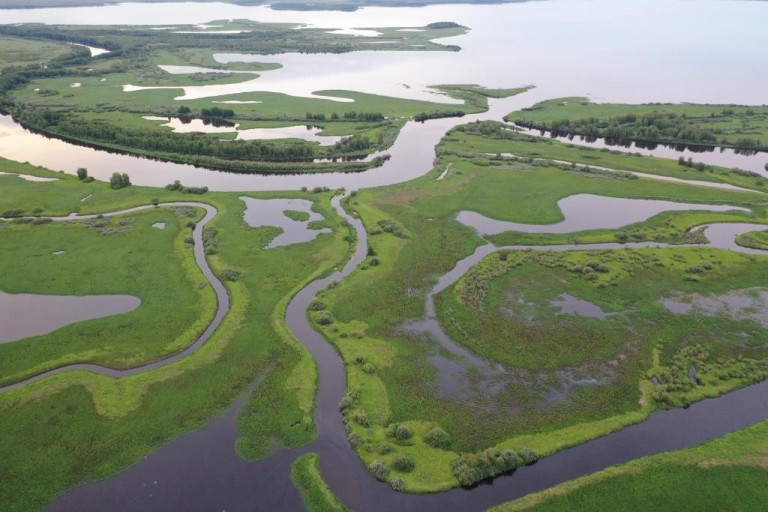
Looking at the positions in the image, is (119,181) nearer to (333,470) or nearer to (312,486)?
(333,470)

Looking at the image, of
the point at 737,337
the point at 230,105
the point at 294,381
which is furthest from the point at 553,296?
the point at 230,105

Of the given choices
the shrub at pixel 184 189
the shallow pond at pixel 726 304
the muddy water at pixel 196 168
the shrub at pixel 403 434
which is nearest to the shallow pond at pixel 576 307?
the shallow pond at pixel 726 304

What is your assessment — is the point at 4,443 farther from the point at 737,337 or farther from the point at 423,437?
the point at 737,337

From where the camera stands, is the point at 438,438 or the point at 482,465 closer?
the point at 482,465

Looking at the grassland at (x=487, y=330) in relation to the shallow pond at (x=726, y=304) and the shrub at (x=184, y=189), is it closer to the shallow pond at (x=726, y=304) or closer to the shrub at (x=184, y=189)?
the shallow pond at (x=726, y=304)

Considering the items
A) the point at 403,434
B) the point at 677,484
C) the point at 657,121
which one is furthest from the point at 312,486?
the point at 657,121

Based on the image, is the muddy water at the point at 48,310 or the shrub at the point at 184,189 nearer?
the muddy water at the point at 48,310

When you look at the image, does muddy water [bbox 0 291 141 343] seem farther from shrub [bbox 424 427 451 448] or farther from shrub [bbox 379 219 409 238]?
shrub [bbox 424 427 451 448]

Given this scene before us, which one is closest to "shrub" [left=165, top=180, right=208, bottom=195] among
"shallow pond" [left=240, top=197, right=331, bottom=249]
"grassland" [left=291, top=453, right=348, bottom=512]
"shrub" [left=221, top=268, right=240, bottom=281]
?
"shallow pond" [left=240, top=197, right=331, bottom=249]
